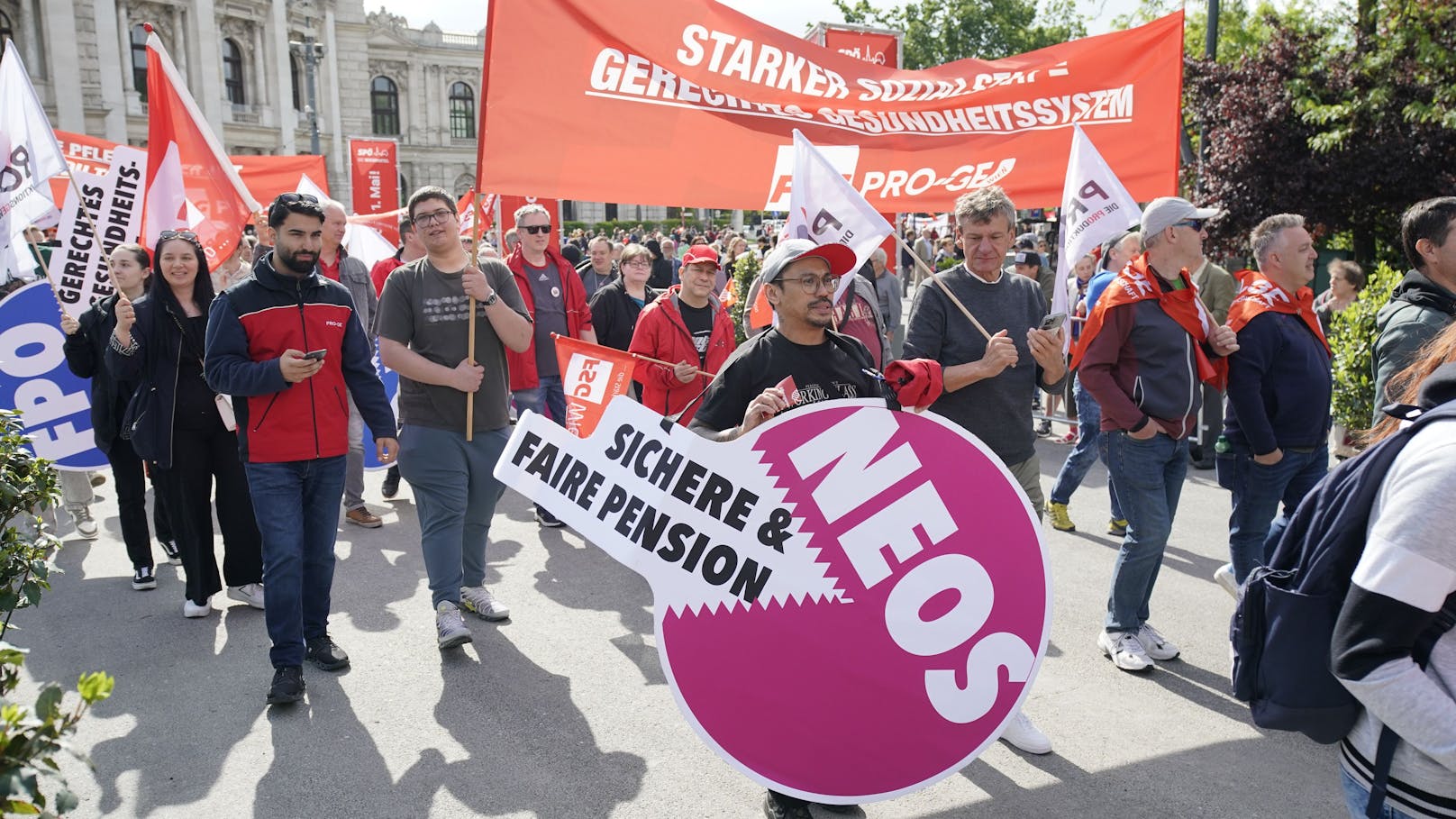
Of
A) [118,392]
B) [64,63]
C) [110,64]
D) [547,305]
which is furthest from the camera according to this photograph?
[110,64]

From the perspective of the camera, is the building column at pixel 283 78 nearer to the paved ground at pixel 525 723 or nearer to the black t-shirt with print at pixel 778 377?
the paved ground at pixel 525 723

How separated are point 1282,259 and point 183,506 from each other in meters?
5.39

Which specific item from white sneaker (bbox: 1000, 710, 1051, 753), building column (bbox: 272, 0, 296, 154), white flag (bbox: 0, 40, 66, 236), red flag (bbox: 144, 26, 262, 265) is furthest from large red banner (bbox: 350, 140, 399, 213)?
building column (bbox: 272, 0, 296, 154)

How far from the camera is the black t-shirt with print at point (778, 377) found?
3424 mm

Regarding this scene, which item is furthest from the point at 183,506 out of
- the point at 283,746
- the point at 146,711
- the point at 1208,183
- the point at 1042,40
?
the point at 1042,40

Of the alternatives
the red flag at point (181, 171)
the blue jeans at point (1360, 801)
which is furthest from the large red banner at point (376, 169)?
the blue jeans at point (1360, 801)

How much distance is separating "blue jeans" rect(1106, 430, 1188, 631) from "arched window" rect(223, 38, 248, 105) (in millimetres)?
59216

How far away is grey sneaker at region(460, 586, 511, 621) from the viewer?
17.9 ft

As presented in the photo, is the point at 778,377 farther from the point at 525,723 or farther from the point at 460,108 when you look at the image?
the point at 460,108

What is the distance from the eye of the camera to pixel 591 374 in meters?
5.81

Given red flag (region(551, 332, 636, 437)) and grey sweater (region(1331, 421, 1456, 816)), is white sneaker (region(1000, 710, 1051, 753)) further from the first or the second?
red flag (region(551, 332, 636, 437))

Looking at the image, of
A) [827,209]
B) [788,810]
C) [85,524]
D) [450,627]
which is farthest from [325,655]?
[85,524]

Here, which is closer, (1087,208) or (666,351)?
(1087,208)

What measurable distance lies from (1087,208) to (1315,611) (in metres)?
3.51
